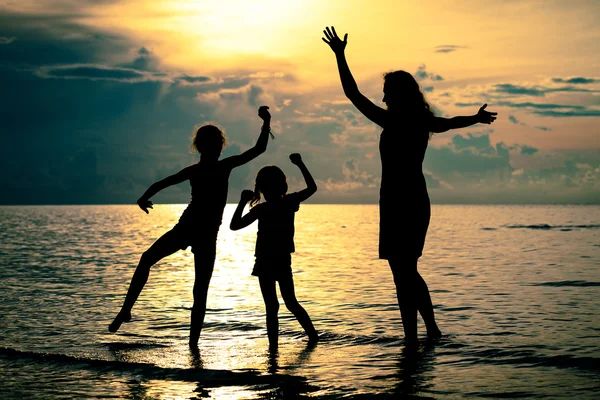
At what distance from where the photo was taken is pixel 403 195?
22.6 ft

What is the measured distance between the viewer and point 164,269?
62.2 feet

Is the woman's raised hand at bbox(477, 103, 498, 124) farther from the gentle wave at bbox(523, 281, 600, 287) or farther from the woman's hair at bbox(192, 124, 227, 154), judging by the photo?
the gentle wave at bbox(523, 281, 600, 287)

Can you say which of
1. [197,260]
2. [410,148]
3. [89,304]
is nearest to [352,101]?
[410,148]

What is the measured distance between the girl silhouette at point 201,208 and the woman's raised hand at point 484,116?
2.00m

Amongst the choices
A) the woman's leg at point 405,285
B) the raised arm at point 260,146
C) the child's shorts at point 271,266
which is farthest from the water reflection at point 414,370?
the raised arm at point 260,146

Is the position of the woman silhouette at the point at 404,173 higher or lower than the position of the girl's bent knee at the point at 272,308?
higher

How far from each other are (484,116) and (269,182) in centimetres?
217

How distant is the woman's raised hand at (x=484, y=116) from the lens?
21.6 feet

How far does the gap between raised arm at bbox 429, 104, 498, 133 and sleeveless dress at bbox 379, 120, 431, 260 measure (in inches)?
6.8

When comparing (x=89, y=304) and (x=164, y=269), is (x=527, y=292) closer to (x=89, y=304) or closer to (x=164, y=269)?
(x=89, y=304)

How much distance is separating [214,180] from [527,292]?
7589 mm

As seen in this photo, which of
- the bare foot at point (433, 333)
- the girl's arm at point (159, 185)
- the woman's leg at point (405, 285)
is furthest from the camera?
the bare foot at point (433, 333)

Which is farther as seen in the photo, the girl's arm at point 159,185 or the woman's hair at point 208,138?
the woman's hair at point 208,138

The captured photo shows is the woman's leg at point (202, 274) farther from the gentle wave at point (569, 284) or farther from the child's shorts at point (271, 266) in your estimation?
the gentle wave at point (569, 284)
